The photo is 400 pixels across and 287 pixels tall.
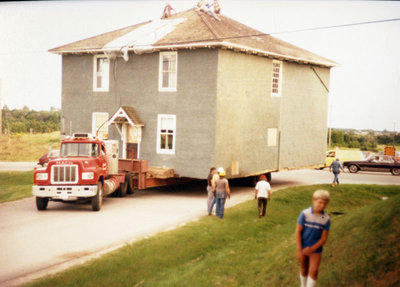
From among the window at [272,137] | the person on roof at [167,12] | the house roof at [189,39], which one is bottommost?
the window at [272,137]

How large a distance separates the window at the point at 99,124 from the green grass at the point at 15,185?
190 inches

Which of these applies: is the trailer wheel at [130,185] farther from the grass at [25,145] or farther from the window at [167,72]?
the grass at [25,145]

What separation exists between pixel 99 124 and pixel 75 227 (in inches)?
492

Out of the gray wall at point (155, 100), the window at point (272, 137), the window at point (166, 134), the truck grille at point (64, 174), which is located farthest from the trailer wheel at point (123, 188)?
the window at point (272, 137)

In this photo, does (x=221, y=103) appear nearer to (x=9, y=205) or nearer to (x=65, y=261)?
(x=9, y=205)

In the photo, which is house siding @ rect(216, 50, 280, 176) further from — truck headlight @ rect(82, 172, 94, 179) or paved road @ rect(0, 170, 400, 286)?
truck headlight @ rect(82, 172, 94, 179)

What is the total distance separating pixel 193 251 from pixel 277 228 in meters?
4.47

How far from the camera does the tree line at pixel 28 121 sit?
4784 centimetres

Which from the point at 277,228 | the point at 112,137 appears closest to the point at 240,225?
the point at 277,228

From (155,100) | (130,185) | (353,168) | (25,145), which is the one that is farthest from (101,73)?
(25,145)

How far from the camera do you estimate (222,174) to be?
57.0ft

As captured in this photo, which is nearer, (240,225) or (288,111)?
(240,225)

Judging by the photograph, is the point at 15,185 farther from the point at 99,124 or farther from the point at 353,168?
the point at 353,168

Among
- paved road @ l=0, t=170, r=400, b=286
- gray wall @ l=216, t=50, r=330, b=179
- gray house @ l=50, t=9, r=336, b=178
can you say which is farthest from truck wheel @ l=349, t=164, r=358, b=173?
paved road @ l=0, t=170, r=400, b=286
